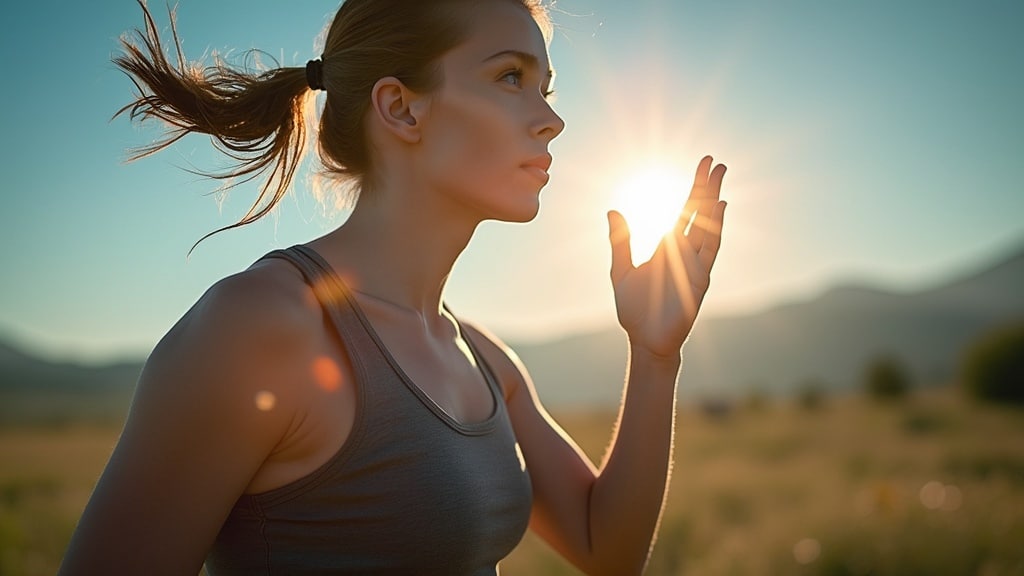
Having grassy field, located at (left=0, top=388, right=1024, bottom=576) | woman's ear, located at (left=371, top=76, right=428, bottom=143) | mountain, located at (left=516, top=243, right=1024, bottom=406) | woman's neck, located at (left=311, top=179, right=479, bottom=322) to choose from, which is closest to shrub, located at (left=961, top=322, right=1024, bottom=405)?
grassy field, located at (left=0, top=388, right=1024, bottom=576)

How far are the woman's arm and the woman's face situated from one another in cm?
34

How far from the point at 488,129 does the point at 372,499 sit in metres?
1.03

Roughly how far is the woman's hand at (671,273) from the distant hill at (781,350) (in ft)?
265

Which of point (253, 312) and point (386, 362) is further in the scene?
point (386, 362)

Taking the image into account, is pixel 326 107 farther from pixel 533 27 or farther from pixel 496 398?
pixel 496 398

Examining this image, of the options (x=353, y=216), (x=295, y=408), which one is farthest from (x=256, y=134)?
(x=295, y=408)

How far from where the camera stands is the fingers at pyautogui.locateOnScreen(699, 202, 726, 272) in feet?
7.50

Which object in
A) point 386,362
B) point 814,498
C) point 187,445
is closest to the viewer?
point 187,445

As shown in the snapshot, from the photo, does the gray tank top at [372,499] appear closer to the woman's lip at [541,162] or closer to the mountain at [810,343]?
the woman's lip at [541,162]

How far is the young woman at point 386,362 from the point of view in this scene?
1578 millimetres

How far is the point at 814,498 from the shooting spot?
9.33 meters

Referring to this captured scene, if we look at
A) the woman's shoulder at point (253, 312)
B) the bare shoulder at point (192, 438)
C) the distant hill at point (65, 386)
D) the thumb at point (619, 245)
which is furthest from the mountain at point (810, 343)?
the bare shoulder at point (192, 438)

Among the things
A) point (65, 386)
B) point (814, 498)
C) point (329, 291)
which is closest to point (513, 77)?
point (329, 291)

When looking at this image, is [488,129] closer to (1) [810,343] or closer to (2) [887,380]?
(2) [887,380]
